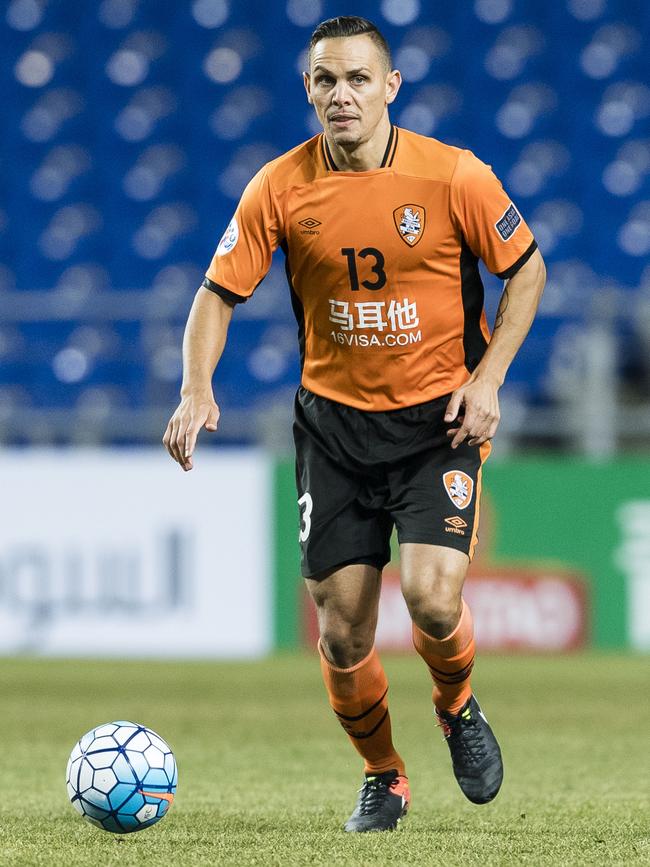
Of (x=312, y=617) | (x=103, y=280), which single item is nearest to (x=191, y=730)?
(x=312, y=617)

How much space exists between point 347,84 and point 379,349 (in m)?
0.73

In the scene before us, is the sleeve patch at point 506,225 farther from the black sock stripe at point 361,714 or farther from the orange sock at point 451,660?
the black sock stripe at point 361,714

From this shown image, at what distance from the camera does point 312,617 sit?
9.52 m

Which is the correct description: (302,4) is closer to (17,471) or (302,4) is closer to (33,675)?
(17,471)

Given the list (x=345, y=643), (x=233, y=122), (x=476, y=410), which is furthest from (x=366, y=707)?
(x=233, y=122)

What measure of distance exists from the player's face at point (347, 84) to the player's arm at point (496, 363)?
596 mm

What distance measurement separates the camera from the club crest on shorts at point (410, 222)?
4.09 meters

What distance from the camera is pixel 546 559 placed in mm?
9461

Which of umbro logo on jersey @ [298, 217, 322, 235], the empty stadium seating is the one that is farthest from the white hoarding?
umbro logo on jersey @ [298, 217, 322, 235]

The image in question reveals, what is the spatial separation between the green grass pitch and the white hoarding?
0.22 meters

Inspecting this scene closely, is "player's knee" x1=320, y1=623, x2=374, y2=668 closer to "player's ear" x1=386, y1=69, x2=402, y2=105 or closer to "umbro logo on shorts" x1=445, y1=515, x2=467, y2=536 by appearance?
"umbro logo on shorts" x1=445, y1=515, x2=467, y2=536

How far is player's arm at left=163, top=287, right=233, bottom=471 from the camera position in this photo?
3912 millimetres

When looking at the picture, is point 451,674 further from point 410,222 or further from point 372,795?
point 410,222

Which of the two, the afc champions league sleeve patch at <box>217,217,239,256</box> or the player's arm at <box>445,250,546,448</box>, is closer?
the player's arm at <box>445,250,546,448</box>
